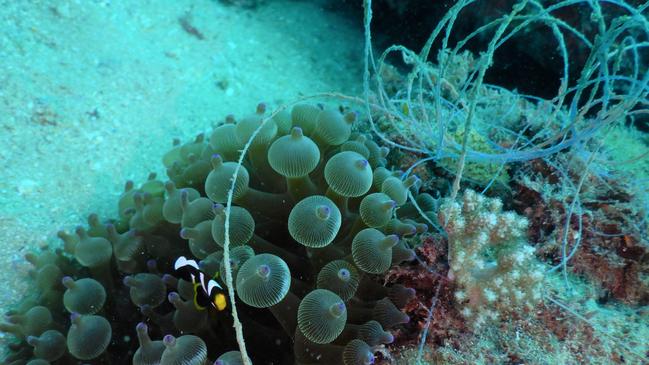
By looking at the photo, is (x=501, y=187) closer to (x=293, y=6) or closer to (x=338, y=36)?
(x=338, y=36)

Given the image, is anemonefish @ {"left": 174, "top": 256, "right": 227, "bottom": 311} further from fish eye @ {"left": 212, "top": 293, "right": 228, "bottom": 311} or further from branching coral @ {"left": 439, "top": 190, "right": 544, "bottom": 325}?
branching coral @ {"left": 439, "top": 190, "right": 544, "bottom": 325}

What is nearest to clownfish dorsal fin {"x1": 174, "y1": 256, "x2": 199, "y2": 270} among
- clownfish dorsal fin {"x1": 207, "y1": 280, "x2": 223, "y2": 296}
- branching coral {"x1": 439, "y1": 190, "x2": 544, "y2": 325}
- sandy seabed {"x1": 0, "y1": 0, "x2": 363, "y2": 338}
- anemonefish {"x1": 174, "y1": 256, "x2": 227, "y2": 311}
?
anemonefish {"x1": 174, "y1": 256, "x2": 227, "y2": 311}

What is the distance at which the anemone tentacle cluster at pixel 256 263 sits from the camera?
1760mm

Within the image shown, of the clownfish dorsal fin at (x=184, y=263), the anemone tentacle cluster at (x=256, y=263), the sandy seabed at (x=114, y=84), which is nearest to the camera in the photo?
the anemone tentacle cluster at (x=256, y=263)

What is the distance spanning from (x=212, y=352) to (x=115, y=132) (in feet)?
8.84

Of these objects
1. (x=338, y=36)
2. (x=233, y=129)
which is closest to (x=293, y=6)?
(x=338, y=36)

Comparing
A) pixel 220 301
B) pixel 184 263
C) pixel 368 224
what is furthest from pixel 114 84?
pixel 368 224

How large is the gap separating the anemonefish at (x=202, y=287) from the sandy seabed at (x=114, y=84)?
53.3 inches

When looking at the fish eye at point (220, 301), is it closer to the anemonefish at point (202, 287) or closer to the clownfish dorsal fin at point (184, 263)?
the anemonefish at point (202, 287)

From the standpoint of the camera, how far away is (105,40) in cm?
461

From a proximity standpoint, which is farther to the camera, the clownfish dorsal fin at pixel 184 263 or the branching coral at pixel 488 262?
the clownfish dorsal fin at pixel 184 263

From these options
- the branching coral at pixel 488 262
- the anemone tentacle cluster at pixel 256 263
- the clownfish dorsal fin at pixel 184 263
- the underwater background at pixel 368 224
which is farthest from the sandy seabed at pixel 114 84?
the branching coral at pixel 488 262

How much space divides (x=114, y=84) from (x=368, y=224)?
3.44 meters

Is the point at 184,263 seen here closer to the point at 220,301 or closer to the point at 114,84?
the point at 220,301
